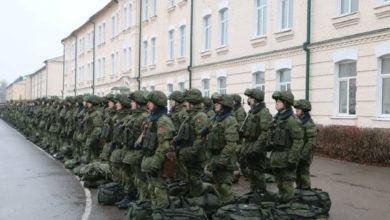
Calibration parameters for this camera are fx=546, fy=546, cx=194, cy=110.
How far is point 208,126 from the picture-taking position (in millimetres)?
8688

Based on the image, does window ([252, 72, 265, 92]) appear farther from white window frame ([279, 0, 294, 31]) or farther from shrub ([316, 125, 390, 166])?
shrub ([316, 125, 390, 166])

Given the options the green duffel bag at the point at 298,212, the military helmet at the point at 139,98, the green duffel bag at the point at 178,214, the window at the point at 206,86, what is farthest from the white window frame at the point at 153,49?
the green duffel bag at the point at 178,214

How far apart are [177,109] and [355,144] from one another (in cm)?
608

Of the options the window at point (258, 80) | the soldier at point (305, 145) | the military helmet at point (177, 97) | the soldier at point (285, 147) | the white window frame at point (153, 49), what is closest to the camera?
the soldier at point (285, 147)

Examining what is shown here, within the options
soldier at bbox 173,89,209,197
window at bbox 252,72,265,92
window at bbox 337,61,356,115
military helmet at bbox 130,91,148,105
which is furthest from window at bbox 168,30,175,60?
soldier at bbox 173,89,209,197

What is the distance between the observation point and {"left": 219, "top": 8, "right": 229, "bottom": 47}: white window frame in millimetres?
23828

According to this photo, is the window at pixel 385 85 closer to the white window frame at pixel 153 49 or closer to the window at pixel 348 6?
the window at pixel 348 6

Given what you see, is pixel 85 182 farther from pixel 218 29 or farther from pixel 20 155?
pixel 218 29

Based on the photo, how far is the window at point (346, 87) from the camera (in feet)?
51.9

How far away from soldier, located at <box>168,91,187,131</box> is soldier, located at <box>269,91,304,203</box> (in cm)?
186

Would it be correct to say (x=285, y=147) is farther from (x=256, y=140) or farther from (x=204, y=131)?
(x=204, y=131)

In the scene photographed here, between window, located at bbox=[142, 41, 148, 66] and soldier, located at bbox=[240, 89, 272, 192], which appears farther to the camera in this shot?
window, located at bbox=[142, 41, 148, 66]

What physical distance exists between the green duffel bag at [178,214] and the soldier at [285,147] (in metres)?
1.70

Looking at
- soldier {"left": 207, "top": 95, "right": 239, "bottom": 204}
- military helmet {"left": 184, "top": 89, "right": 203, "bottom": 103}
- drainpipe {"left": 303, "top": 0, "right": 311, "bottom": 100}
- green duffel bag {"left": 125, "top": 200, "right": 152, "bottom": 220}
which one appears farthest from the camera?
drainpipe {"left": 303, "top": 0, "right": 311, "bottom": 100}
